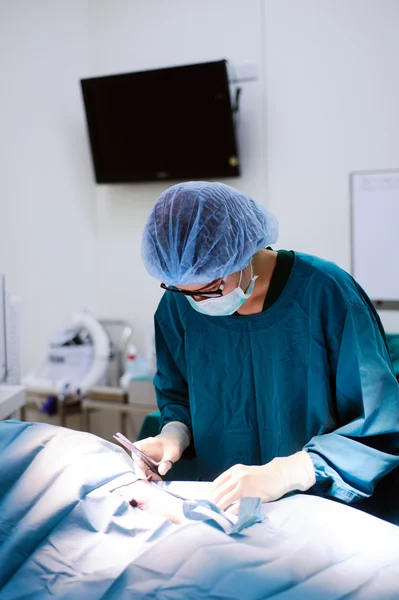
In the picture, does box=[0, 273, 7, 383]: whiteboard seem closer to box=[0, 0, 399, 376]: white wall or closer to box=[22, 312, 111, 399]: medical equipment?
box=[22, 312, 111, 399]: medical equipment

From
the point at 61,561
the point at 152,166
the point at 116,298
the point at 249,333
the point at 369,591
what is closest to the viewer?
the point at 369,591

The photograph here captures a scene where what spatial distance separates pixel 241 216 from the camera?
1.20 meters

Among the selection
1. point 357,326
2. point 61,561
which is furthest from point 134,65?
point 61,561

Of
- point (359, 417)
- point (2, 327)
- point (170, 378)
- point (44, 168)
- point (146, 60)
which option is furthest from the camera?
point (44, 168)

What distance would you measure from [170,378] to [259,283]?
375 millimetres

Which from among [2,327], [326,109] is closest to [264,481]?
[2,327]

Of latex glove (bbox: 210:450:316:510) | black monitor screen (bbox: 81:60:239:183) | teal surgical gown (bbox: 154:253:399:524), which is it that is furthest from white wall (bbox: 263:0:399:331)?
latex glove (bbox: 210:450:316:510)

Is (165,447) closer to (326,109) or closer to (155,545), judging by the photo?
(155,545)

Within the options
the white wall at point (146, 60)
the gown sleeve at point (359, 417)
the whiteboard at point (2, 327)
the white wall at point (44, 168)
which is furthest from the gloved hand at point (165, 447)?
the white wall at point (44, 168)

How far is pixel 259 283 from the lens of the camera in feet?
4.37

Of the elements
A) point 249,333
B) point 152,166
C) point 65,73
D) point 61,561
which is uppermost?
point 65,73

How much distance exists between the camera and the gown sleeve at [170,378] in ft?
4.80

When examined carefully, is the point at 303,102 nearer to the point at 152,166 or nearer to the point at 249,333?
the point at 152,166

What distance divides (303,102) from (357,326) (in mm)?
1874
